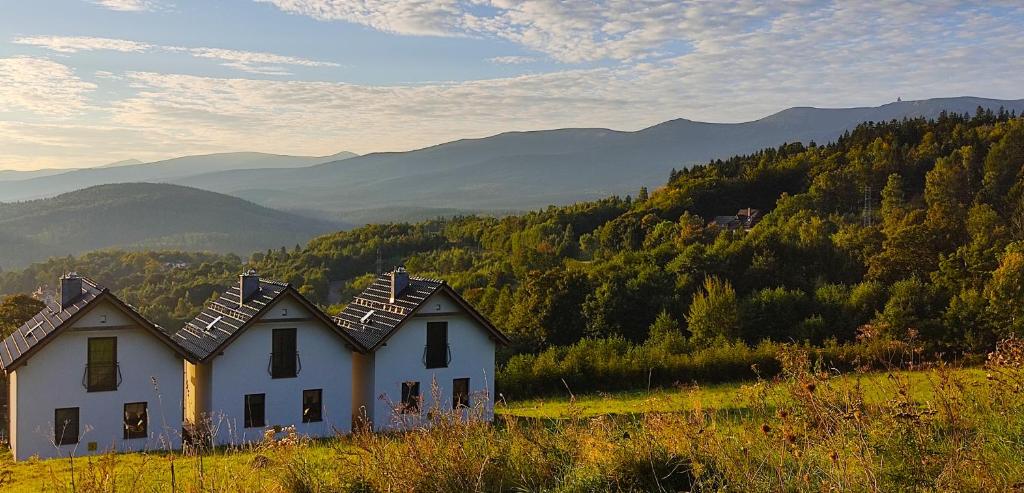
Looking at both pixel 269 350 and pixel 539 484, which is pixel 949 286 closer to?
pixel 269 350

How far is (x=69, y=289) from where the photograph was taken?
21875 mm

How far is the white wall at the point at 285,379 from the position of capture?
22.0m

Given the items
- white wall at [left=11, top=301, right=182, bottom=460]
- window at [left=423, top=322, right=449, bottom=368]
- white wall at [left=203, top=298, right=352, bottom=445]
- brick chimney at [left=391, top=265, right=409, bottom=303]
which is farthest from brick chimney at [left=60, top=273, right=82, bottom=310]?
window at [left=423, top=322, right=449, bottom=368]

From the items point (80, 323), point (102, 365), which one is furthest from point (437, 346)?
point (80, 323)

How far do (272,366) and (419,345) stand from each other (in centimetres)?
420

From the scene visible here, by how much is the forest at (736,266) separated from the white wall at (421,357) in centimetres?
338

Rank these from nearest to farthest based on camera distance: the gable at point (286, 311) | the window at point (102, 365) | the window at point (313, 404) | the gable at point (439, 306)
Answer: the window at point (102, 365)
the gable at point (286, 311)
the window at point (313, 404)
the gable at point (439, 306)

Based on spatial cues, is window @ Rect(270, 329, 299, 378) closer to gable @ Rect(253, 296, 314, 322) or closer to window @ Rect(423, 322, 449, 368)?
gable @ Rect(253, 296, 314, 322)

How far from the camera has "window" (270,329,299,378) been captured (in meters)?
22.6

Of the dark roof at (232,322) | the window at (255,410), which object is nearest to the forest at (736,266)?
the dark roof at (232,322)

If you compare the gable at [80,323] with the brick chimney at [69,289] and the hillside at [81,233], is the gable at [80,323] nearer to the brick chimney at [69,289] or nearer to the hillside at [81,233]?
the brick chimney at [69,289]

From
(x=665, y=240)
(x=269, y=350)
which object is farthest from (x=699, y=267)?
(x=269, y=350)

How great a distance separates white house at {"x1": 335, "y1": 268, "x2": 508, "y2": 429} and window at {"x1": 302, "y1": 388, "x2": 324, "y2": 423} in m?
1.15

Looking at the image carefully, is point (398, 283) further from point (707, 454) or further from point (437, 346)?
point (707, 454)
